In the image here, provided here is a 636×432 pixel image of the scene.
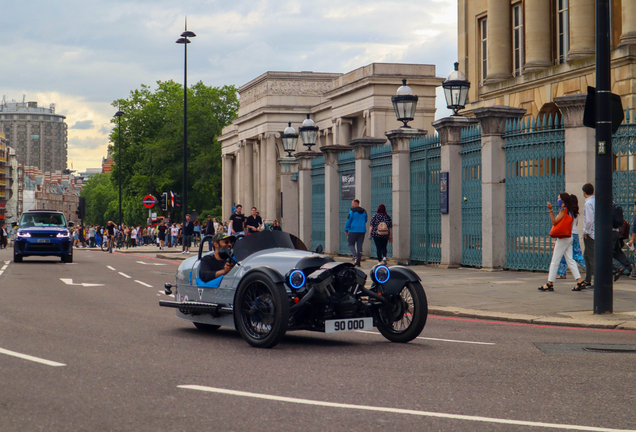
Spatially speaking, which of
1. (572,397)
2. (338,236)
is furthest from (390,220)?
(572,397)

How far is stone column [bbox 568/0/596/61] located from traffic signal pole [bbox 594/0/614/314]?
61.2 feet

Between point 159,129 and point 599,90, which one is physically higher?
point 159,129

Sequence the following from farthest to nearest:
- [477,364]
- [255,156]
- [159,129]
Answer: [159,129] < [255,156] < [477,364]

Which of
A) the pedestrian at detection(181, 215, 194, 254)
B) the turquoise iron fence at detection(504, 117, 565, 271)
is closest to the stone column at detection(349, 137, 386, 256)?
the turquoise iron fence at detection(504, 117, 565, 271)

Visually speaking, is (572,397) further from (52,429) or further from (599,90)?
(599,90)

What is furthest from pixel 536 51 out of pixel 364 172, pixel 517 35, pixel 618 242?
pixel 618 242

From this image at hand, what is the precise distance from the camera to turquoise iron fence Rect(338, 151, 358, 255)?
1065 inches

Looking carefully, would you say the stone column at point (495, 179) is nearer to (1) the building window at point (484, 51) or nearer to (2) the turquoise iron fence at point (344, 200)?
(2) the turquoise iron fence at point (344, 200)

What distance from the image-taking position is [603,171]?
11578mm

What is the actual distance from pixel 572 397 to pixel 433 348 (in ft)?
8.81

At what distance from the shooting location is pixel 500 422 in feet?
17.6

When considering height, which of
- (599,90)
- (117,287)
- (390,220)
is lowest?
(117,287)

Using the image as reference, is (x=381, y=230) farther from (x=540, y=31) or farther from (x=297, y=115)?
(x=297, y=115)

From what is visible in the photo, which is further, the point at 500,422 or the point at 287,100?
the point at 287,100
